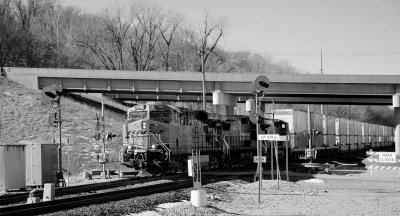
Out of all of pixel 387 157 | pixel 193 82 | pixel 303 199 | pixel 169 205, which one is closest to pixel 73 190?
pixel 169 205

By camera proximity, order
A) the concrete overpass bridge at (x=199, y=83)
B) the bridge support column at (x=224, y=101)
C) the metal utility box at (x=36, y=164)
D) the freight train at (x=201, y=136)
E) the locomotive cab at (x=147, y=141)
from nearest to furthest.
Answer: the metal utility box at (x=36, y=164) < the locomotive cab at (x=147, y=141) < the freight train at (x=201, y=136) < the concrete overpass bridge at (x=199, y=83) < the bridge support column at (x=224, y=101)

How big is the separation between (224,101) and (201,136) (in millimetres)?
27339

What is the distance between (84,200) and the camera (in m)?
17.4

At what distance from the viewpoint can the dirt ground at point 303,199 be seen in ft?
54.6

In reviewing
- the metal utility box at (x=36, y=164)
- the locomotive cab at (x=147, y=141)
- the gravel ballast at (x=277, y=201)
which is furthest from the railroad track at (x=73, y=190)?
the gravel ballast at (x=277, y=201)

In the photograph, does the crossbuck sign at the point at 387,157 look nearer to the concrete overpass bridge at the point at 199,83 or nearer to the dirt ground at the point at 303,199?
the dirt ground at the point at 303,199

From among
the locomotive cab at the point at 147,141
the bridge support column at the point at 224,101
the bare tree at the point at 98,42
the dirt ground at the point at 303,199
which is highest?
the bare tree at the point at 98,42

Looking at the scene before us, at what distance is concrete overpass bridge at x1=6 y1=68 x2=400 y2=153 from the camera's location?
56.4 m

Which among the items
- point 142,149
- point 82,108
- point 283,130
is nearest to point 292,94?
point 283,130

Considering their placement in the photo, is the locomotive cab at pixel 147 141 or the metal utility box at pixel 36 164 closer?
the metal utility box at pixel 36 164

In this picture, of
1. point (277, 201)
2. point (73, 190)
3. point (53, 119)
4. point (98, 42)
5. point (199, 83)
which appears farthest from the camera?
point (98, 42)

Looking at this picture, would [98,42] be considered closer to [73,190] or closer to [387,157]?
[387,157]

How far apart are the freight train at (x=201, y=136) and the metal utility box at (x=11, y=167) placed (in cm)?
530

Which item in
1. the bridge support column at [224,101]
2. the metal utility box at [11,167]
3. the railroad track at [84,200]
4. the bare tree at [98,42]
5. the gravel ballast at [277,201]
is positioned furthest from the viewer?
the bare tree at [98,42]
